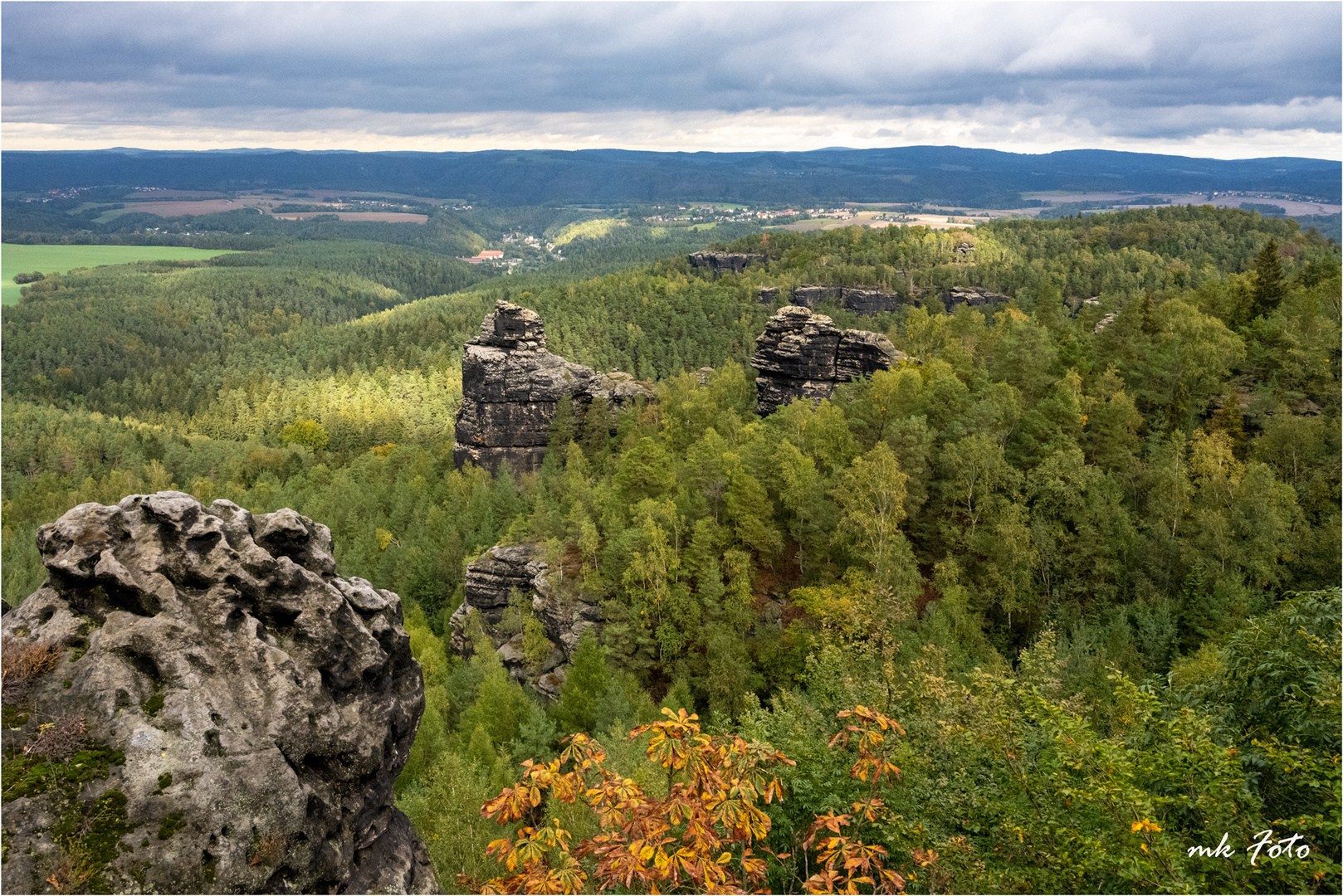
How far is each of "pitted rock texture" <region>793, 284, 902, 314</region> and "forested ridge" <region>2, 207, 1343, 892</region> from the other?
51252 millimetres

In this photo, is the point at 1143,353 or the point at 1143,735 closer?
the point at 1143,735

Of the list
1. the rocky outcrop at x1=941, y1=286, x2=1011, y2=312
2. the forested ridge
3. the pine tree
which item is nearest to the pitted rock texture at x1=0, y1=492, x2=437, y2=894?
the forested ridge

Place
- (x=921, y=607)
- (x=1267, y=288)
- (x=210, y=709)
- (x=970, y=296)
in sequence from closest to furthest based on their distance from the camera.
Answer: (x=210, y=709), (x=921, y=607), (x=1267, y=288), (x=970, y=296)

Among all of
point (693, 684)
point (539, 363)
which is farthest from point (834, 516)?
point (539, 363)

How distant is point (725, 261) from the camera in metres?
190

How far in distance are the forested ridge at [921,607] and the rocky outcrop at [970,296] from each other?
1375 inches

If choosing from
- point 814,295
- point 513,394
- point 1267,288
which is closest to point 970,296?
point 814,295

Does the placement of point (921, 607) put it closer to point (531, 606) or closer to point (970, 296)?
point (531, 606)

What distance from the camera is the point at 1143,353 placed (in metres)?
52.8

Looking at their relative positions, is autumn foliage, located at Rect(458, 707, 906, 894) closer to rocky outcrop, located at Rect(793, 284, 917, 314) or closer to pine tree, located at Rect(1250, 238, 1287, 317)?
pine tree, located at Rect(1250, 238, 1287, 317)

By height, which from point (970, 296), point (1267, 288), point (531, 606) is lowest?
point (531, 606)

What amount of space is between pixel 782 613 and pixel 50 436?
472ft

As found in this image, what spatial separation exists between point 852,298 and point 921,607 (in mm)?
115190

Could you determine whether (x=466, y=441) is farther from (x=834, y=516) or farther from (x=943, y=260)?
(x=943, y=260)
